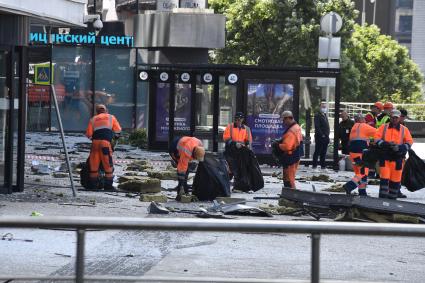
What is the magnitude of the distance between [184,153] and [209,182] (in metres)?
0.58

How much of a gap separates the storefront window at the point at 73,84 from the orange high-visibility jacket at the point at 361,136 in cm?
1803

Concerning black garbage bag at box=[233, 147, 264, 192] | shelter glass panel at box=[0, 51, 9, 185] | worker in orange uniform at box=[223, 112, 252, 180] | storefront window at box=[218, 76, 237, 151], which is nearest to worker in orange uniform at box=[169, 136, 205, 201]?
black garbage bag at box=[233, 147, 264, 192]

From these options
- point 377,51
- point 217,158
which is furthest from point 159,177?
point 377,51

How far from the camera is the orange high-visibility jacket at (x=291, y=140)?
59.3 feet

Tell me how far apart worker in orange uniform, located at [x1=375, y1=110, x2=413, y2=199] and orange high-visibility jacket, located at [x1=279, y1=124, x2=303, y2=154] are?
1339mm

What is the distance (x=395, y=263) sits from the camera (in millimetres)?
6426

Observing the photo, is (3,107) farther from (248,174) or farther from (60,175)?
(248,174)

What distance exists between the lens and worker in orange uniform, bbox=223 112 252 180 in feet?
63.9

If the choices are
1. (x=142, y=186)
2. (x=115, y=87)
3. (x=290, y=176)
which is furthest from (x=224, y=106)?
(x=115, y=87)

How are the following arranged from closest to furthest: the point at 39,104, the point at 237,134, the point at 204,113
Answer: the point at 237,134 → the point at 204,113 → the point at 39,104

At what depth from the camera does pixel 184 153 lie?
16.7m

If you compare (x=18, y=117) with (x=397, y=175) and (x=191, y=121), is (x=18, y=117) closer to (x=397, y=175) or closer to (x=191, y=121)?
(x=397, y=175)

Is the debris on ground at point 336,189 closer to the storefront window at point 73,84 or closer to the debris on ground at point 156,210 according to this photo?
the debris on ground at point 156,210

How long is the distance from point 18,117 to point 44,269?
1033 centimetres
